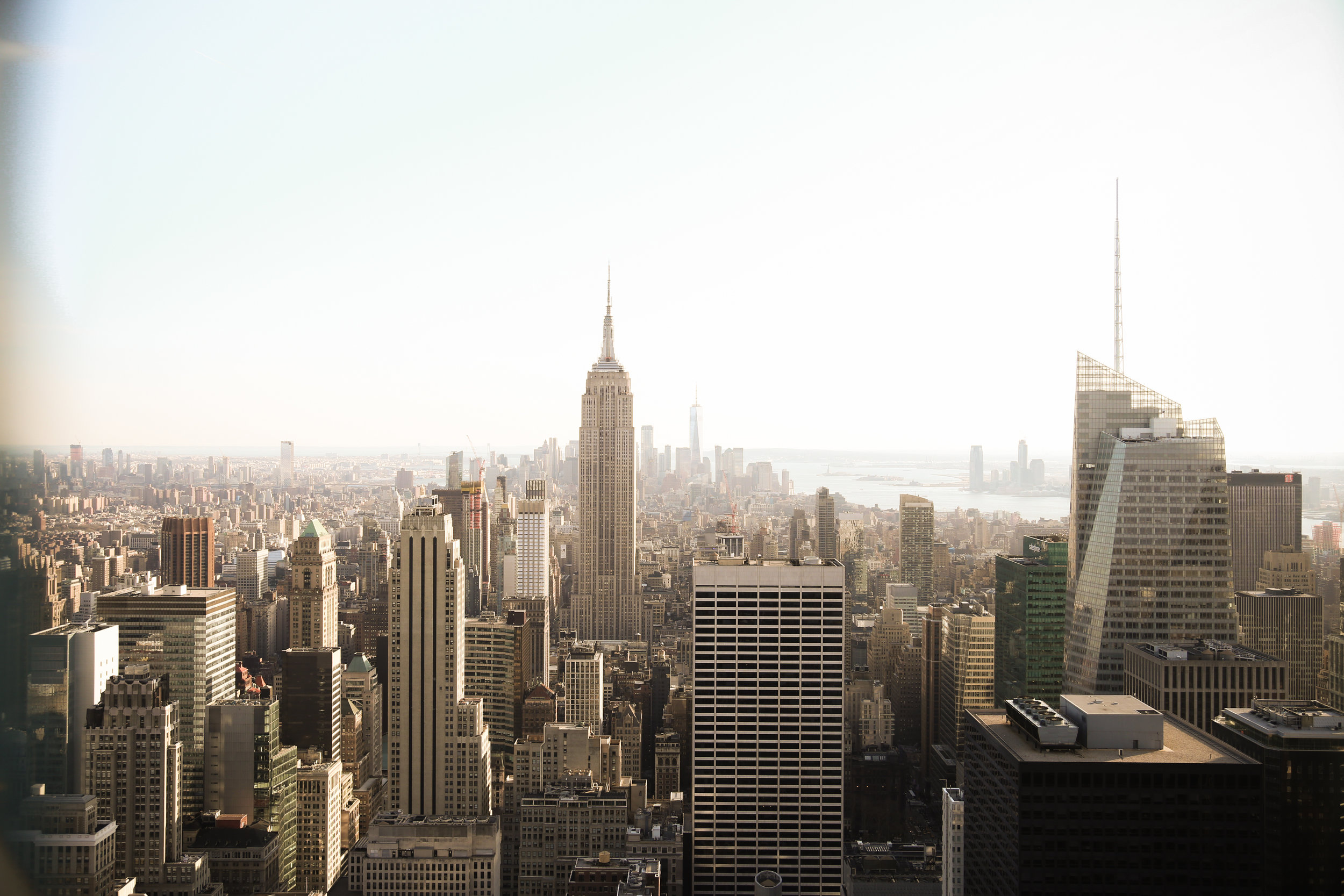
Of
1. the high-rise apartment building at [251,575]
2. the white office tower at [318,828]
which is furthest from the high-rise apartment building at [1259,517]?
the high-rise apartment building at [251,575]

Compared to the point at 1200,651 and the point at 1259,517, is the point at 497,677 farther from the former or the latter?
the point at 1259,517

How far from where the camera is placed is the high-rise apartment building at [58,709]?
151 centimetres

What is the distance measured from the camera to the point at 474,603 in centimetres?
1333

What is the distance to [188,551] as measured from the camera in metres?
9.04

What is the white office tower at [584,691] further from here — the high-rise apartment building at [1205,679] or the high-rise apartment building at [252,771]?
the high-rise apartment building at [1205,679]

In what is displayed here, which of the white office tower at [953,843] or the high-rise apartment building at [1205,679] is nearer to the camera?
the white office tower at [953,843]

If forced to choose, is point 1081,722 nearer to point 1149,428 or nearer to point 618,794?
point 1149,428

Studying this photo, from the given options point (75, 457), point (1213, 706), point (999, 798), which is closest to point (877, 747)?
point (1213, 706)

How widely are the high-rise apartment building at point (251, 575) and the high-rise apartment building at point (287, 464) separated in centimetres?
360

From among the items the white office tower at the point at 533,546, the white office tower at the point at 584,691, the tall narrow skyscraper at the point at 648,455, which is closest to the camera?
the white office tower at the point at 584,691

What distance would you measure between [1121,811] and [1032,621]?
604 centimetres

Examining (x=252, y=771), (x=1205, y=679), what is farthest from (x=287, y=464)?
(x=1205, y=679)

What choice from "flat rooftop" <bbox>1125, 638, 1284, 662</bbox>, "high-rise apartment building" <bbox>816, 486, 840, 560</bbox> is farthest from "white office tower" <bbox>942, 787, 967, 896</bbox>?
"high-rise apartment building" <bbox>816, 486, 840, 560</bbox>

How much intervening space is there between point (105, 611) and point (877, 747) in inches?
298
